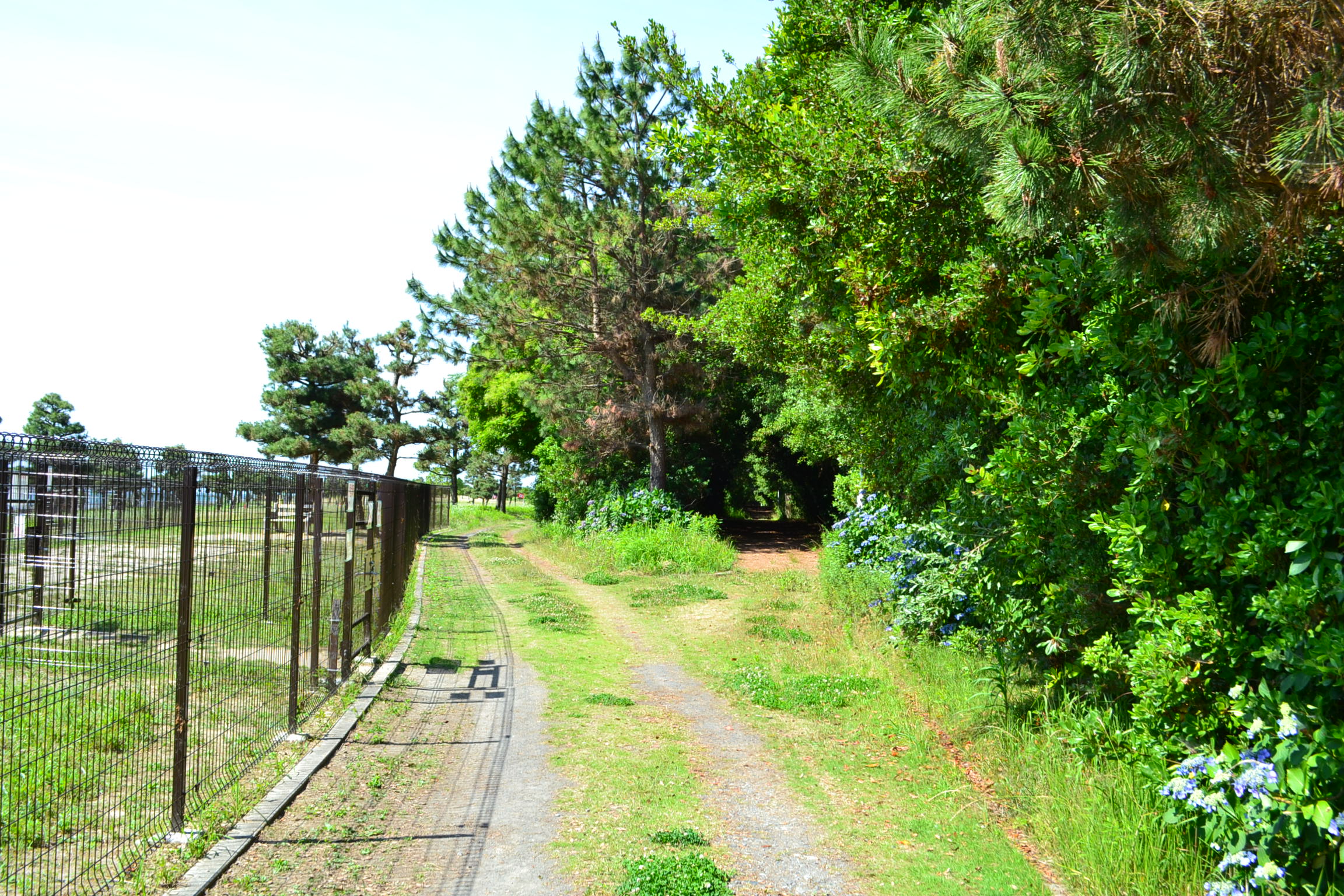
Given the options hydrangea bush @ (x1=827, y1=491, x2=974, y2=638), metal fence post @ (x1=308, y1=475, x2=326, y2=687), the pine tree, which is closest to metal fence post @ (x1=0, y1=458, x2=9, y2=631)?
metal fence post @ (x1=308, y1=475, x2=326, y2=687)

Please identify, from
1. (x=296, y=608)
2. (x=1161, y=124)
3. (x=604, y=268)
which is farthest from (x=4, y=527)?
(x=604, y=268)

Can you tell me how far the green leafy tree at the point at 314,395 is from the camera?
50688 mm

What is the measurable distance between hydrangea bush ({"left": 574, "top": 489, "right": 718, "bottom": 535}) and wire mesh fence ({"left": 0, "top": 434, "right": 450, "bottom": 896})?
54.9ft

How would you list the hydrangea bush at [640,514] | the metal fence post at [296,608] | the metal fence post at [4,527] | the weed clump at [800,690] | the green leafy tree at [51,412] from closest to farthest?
the metal fence post at [4,527] → the metal fence post at [296,608] → the weed clump at [800,690] → the hydrangea bush at [640,514] → the green leafy tree at [51,412]

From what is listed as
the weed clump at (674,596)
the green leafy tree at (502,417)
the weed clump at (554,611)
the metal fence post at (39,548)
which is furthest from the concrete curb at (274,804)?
the green leafy tree at (502,417)

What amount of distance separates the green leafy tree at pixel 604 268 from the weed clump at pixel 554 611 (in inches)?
302

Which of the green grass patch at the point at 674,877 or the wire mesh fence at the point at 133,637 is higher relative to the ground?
the wire mesh fence at the point at 133,637

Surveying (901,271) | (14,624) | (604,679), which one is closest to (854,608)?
(604,679)

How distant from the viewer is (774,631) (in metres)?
12.3

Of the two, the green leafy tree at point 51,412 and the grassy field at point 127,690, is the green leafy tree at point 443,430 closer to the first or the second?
the green leafy tree at point 51,412

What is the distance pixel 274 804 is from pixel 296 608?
175cm

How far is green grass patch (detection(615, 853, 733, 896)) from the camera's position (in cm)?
461

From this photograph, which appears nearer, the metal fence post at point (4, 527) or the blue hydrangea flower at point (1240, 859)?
the metal fence post at point (4, 527)

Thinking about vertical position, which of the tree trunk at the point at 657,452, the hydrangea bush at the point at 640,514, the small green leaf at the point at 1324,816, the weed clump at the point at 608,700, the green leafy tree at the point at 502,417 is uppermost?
the green leafy tree at the point at 502,417
